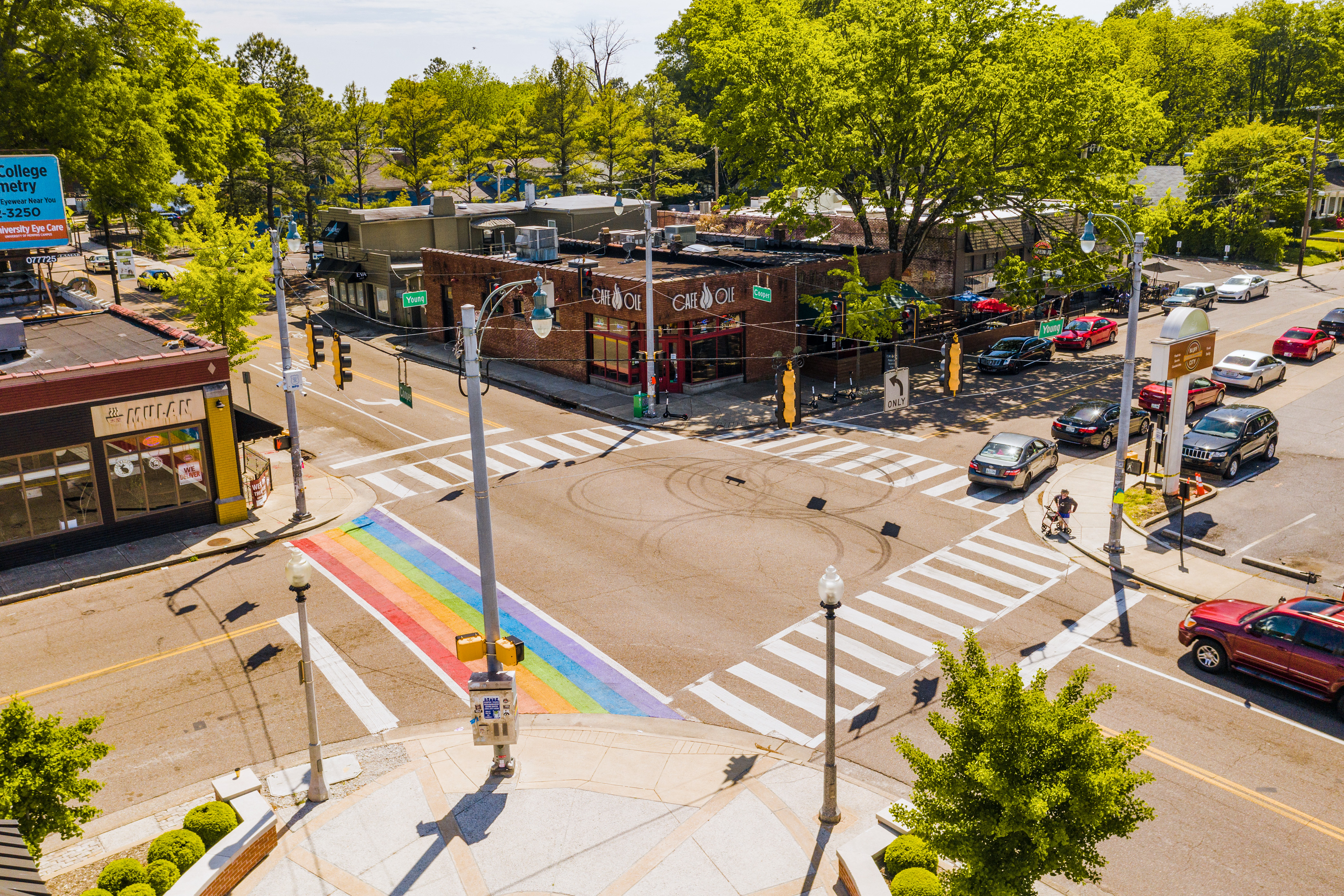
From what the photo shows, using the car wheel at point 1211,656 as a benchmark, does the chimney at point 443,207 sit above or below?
above

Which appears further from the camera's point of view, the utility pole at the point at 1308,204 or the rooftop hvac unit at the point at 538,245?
the utility pole at the point at 1308,204

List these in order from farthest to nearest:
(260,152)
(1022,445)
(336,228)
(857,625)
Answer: (260,152) < (336,228) < (1022,445) < (857,625)

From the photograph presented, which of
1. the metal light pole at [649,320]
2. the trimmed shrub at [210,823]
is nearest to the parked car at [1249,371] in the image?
the metal light pole at [649,320]

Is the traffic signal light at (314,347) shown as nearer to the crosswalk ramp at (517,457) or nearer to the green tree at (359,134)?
the crosswalk ramp at (517,457)

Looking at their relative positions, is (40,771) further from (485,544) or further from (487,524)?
(487,524)

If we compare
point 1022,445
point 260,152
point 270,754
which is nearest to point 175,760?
point 270,754

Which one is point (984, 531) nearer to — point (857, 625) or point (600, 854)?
point (857, 625)
